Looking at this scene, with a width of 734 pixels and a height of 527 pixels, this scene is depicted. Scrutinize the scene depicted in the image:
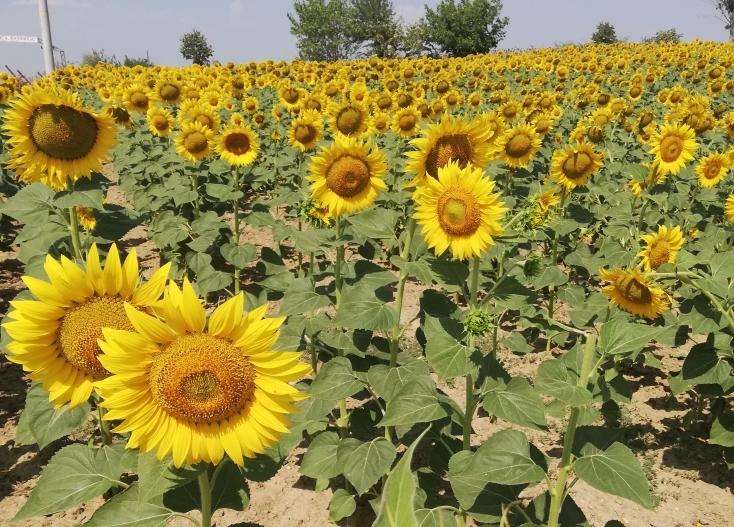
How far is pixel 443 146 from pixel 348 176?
0.72 meters

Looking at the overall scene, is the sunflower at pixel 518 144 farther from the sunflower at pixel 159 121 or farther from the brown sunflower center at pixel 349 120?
the sunflower at pixel 159 121

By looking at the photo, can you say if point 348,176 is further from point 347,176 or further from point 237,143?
point 237,143

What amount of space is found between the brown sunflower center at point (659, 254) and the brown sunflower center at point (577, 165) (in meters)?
1.67

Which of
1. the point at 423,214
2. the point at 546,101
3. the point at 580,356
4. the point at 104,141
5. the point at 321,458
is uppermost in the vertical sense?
the point at 546,101

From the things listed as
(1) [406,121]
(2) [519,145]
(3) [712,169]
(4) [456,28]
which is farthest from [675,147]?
(4) [456,28]

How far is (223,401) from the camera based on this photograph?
59.7 inches

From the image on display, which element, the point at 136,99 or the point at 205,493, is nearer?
the point at 205,493

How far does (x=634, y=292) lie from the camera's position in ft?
11.6

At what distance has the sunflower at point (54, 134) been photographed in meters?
2.73

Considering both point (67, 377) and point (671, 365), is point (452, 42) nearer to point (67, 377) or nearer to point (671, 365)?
point (671, 365)

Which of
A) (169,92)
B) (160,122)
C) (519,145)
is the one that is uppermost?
(169,92)

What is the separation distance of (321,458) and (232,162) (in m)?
3.91

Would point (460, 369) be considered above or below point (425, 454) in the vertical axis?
above

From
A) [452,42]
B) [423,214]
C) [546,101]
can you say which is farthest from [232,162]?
[452,42]
